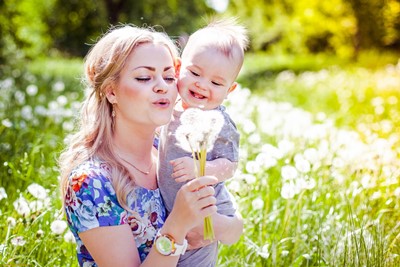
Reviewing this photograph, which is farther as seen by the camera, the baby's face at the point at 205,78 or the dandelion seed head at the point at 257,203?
the dandelion seed head at the point at 257,203

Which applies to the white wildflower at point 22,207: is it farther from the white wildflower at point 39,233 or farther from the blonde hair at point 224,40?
the blonde hair at point 224,40

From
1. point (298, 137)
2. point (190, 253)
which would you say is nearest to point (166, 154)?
point (190, 253)

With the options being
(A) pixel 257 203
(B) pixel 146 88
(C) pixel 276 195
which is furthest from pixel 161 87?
(C) pixel 276 195

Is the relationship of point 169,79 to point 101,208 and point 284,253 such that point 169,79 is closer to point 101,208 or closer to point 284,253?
point 101,208

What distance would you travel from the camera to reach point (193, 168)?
218 centimetres

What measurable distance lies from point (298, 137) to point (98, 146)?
348 cm

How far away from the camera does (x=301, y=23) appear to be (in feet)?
82.4

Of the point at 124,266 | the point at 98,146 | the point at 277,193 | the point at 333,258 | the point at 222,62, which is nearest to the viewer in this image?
the point at 124,266

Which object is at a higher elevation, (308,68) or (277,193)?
(277,193)

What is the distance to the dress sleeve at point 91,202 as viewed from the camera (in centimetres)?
210

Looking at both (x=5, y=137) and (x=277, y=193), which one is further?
(x=5, y=137)

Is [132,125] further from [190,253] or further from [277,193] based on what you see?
[277,193]

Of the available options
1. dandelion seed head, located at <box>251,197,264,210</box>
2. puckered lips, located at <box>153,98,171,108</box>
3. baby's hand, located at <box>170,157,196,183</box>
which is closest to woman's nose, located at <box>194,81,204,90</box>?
puckered lips, located at <box>153,98,171,108</box>

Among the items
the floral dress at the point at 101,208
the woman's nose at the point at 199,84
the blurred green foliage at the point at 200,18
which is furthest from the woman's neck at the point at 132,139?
the blurred green foliage at the point at 200,18
